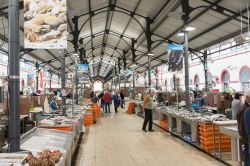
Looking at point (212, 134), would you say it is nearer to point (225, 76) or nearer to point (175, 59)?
point (175, 59)

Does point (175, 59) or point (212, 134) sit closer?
point (212, 134)

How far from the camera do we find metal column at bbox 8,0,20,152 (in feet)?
13.5

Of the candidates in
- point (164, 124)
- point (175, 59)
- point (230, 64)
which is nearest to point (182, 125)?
point (164, 124)

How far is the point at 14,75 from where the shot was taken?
4.16 meters

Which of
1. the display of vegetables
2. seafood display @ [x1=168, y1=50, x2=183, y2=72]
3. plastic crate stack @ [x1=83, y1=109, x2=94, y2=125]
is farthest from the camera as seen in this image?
plastic crate stack @ [x1=83, y1=109, x2=94, y2=125]

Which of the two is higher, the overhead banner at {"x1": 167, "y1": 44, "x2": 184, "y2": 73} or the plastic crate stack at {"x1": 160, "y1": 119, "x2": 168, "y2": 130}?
the overhead banner at {"x1": 167, "y1": 44, "x2": 184, "y2": 73}

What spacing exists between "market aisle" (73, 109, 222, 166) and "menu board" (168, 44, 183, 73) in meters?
2.63

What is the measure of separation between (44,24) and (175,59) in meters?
8.50

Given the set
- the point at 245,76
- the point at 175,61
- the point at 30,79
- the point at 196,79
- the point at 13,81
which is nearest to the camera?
the point at 13,81

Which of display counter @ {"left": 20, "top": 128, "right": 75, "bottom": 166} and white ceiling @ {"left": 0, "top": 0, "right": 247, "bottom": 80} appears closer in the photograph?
display counter @ {"left": 20, "top": 128, "right": 75, "bottom": 166}

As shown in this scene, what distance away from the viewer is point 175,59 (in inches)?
494

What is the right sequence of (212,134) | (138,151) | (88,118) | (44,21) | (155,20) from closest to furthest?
(44,21) < (212,134) < (138,151) < (88,118) < (155,20)

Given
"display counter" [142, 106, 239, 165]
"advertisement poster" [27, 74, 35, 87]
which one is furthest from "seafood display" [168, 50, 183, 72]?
"advertisement poster" [27, 74, 35, 87]

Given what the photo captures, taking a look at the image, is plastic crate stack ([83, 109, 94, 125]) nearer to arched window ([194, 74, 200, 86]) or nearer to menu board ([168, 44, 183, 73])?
menu board ([168, 44, 183, 73])
